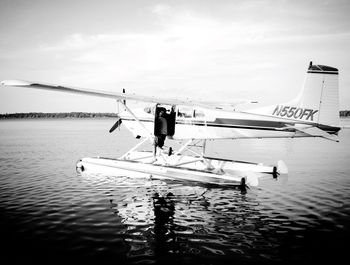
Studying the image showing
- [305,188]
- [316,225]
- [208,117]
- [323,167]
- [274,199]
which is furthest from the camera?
[323,167]

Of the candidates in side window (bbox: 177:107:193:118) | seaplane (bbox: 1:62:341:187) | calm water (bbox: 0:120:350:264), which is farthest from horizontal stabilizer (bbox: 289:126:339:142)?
side window (bbox: 177:107:193:118)

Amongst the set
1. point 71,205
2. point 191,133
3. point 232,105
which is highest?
point 232,105

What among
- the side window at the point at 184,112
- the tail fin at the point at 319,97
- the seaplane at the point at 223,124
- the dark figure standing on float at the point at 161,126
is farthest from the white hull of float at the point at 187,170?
the tail fin at the point at 319,97

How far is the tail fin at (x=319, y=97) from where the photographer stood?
29.4ft

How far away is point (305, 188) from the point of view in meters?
9.37

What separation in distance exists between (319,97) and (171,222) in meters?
6.44

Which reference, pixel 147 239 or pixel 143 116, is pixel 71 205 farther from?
pixel 143 116

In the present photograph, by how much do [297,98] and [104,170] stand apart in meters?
7.68

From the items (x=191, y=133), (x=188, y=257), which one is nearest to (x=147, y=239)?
(x=188, y=257)

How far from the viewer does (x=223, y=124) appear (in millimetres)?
10227

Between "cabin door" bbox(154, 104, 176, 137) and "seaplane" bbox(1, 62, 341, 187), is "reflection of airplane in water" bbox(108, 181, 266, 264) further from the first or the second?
"cabin door" bbox(154, 104, 176, 137)

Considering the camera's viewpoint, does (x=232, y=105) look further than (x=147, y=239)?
Yes

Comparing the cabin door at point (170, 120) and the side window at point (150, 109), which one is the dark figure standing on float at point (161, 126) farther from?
the side window at point (150, 109)

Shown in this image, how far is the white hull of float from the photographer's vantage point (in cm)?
919
